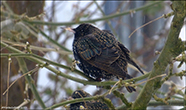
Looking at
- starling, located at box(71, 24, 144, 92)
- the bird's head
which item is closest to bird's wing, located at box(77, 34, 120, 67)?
starling, located at box(71, 24, 144, 92)

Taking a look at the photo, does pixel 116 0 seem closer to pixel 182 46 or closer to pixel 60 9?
pixel 60 9

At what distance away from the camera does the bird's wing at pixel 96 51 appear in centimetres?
192

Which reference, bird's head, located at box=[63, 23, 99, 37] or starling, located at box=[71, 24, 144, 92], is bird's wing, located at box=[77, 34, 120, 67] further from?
bird's head, located at box=[63, 23, 99, 37]

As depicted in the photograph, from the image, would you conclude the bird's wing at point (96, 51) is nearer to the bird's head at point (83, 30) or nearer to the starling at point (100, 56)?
the starling at point (100, 56)

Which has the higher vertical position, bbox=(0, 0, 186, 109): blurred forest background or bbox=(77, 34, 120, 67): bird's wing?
bbox=(0, 0, 186, 109): blurred forest background

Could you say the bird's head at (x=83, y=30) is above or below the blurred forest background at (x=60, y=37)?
below

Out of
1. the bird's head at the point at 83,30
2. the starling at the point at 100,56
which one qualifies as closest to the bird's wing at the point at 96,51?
the starling at the point at 100,56

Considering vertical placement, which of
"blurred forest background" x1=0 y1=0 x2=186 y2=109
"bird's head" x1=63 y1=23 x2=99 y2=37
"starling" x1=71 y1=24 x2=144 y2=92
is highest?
"blurred forest background" x1=0 y1=0 x2=186 y2=109

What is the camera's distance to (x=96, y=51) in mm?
1980

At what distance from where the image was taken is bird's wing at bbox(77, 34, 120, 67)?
1924 millimetres

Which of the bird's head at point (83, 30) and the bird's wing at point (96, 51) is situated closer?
the bird's wing at point (96, 51)

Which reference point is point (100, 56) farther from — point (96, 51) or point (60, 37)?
point (60, 37)

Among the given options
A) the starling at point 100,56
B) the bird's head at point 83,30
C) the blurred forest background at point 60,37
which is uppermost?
the blurred forest background at point 60,37

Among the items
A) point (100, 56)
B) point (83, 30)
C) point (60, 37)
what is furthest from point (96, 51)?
point (60, 37)
